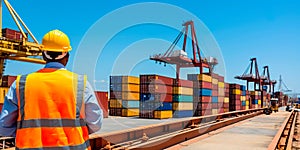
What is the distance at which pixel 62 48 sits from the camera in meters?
2.14

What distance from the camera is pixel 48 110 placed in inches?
77.3

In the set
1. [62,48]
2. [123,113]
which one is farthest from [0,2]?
[62,48]

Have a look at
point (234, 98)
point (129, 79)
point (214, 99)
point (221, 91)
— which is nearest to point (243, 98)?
point (234, 98)

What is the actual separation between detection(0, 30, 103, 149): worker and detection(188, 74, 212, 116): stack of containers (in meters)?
25.3

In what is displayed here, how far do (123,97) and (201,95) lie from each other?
749cm

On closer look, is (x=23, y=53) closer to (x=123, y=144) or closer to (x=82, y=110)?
(x=123, y=144)

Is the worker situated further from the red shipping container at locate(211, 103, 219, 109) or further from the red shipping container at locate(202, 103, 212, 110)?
the red shipping container at locate(211, 103, 219, 109)

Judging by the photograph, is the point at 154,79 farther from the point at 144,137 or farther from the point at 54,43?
the point at 54,43

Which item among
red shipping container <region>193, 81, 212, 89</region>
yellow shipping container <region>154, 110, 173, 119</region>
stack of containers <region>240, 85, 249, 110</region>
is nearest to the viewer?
yellow shipping container <region>154, 110, 173, 119</region>

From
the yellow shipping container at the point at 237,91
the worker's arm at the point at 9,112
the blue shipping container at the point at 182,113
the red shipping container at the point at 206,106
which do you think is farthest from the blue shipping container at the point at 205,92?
the worker's arm at the point at 9,112

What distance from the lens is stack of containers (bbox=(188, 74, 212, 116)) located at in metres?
26.8

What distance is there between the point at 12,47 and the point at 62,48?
24286 millimetres

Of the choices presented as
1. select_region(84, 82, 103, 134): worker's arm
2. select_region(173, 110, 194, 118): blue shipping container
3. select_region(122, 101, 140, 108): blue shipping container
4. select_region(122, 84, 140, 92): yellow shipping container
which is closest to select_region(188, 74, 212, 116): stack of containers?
select_region(173, 110, 194, 118): blue shipping container

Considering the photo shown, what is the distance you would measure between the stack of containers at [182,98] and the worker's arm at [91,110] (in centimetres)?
2270
